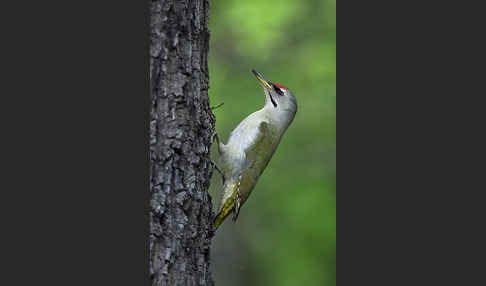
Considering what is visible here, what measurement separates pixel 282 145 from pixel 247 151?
1198 mm

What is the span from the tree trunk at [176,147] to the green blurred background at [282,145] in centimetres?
164

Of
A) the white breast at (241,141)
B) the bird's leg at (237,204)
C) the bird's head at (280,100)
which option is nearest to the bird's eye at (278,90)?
the bird's head at (280,100)

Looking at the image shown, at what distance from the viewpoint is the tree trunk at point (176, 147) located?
10.2ft

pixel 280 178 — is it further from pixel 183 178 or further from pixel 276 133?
pixel 183 178

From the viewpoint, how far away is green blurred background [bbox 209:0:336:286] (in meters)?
4.99

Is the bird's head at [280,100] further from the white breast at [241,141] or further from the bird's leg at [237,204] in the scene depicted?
the bird's leg at [237,204]

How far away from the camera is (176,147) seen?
123 inches

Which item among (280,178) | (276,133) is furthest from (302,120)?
(276,133)

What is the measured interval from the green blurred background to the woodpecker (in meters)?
0.63

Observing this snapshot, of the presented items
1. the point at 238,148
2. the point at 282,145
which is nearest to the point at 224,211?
the point at 238,148

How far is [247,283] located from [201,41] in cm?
279

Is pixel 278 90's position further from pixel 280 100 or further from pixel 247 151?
pixel 247 151

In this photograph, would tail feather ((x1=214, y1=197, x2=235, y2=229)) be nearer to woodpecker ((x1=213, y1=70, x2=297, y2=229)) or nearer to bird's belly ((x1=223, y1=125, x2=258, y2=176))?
woodpecker ((x1=213, y1=70, x2=297, y2=229))

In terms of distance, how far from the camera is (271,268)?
5.13 metres
